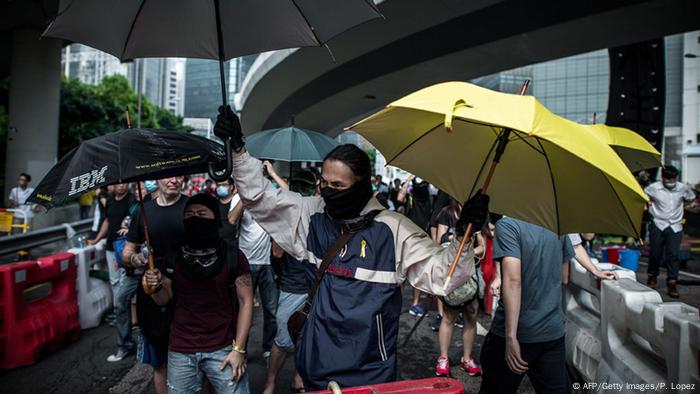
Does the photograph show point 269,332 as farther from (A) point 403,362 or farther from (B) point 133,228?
(B) point 133,228

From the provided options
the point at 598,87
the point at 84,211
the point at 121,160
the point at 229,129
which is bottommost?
the point at 84,211

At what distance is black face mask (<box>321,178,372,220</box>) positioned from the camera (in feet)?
7.44

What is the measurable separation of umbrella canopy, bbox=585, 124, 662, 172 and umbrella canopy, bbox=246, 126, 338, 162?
9.20 feet

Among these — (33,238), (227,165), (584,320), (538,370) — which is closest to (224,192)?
(227,165)

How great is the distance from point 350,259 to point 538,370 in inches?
67.4

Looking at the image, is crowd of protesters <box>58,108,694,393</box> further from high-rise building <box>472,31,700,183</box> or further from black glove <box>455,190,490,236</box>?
high-rise building <box>472,31,700,183</box>

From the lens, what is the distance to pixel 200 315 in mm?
2830

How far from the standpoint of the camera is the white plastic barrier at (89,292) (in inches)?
236

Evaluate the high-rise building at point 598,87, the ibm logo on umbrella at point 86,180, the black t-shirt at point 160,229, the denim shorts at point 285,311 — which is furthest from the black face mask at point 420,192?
the high-rise building at point 598,87

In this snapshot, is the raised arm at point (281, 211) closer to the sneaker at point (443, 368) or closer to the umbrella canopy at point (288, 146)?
the umbrella canopy at point (288, 146)

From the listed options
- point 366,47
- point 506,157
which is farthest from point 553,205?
point 366,47

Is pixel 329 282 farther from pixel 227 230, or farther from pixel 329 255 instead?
pixel 227 230

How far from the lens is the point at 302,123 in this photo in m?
32.3

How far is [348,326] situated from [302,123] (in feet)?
101
